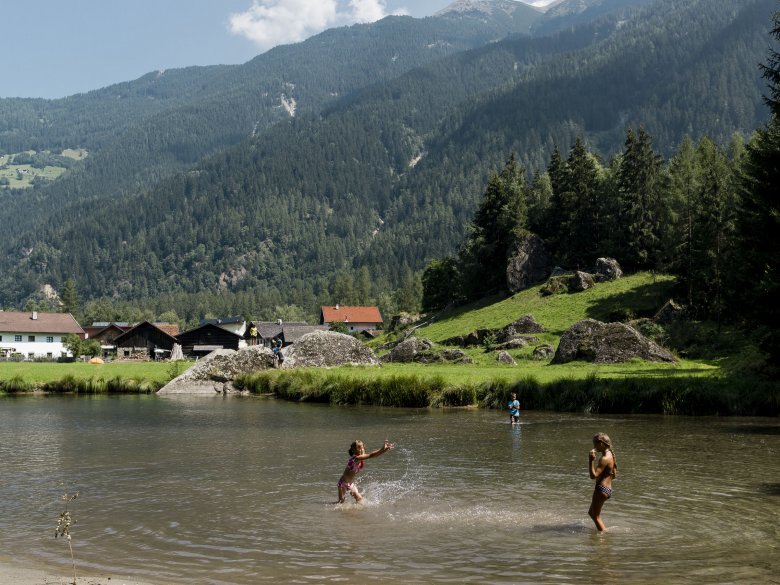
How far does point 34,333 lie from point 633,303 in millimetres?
108311

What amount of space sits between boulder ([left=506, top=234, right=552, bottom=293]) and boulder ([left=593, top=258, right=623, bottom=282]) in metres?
11.4

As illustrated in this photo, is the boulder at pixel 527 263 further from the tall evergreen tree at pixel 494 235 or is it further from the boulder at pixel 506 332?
the boulder at pixel 506 332

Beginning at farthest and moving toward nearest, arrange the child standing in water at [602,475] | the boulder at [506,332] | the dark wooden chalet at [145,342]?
the dark wooden chalet at [145,342]
the boulder at [506,332]
the child standing in water at [602,475]

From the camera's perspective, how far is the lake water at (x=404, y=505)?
14078 millimetres

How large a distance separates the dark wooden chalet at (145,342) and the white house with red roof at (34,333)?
10771 mm

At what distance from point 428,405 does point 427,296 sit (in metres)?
92.9

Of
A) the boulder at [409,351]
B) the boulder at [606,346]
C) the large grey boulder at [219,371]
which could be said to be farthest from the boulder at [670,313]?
the large grey boulder at [219,371]

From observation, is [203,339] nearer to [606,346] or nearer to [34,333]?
[34,333]

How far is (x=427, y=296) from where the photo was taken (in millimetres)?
137500

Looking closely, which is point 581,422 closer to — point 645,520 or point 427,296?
point 645,520

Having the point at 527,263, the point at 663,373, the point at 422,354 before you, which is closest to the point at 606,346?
the point at 663,373

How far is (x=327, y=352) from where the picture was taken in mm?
65562

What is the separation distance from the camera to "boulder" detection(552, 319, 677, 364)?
185 ft

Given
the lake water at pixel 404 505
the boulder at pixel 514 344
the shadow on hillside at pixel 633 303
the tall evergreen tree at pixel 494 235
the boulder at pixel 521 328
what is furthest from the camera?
the tall evergreen tree at pixel 494 235
